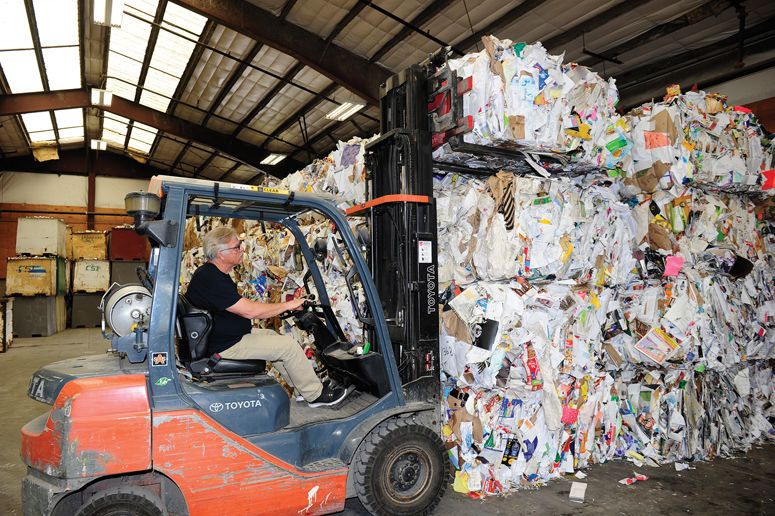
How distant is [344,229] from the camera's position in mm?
3232

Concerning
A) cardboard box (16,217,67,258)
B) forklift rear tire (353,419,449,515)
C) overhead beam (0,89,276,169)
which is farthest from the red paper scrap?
cardboard box (16,217,67,258)

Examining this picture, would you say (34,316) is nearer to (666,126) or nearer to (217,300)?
(217,300)

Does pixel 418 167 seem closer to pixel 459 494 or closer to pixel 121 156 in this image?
pixel 459 494

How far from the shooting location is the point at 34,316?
48.0ft

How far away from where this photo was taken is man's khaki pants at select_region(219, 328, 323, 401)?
3.15 metres

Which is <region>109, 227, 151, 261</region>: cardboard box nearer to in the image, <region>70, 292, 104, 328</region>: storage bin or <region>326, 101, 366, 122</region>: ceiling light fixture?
<region>70, 292, 104, 328</region>: storage bin

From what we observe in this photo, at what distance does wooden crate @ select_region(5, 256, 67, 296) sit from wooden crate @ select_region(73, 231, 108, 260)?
6.88 ft

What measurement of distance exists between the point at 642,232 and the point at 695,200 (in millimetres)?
712

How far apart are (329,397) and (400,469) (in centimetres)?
70

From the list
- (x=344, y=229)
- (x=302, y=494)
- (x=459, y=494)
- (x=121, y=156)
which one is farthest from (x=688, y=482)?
(x=121, y=156)

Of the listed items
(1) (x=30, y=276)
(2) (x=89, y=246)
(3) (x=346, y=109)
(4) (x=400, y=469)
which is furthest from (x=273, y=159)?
(4) (x=400, y=469)

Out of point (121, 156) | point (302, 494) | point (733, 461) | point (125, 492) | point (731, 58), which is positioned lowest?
point (733, 461)

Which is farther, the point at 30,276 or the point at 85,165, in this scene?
the point at 85,165

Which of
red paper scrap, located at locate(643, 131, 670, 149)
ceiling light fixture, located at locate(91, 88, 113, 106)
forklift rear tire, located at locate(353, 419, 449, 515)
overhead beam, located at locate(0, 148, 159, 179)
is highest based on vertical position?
ceiling light fixture, located at locate(91, 88, 113, 106)
